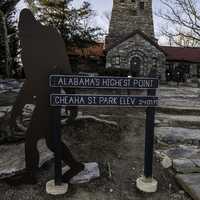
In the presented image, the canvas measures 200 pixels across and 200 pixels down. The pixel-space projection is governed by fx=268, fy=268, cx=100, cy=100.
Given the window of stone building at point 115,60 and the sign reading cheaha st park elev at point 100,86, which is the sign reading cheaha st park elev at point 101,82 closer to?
the sign reading cheaha st park elev at point 100,86

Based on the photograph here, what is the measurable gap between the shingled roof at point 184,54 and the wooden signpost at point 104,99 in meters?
22.9

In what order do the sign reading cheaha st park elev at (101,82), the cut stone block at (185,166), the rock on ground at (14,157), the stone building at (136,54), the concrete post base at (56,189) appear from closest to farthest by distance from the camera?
1. the sign reading cheaha st park elev at (101,82)
2. the concrete post base at (56,189)
3. the rock on ground at (14,157)
4. the cut stone block at (185,166)
5. the stone building at (136,54)

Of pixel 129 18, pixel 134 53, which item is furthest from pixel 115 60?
pixel 129 18

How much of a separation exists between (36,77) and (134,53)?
20.6m

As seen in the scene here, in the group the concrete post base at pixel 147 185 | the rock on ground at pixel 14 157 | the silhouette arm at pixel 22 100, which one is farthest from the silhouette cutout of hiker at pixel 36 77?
the concrete post base at pixel 147 185

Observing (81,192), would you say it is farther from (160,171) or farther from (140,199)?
(160,171)

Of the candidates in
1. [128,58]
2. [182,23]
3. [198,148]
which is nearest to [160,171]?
[198,148]

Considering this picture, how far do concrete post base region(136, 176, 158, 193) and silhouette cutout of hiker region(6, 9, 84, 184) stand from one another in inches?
34.0

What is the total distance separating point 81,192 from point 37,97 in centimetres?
128

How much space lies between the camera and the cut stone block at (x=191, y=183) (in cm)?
312

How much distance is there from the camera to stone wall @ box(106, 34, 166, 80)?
904 inches

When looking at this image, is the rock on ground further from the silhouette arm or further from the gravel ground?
the silhouette arm

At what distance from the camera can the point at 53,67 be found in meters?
3.29

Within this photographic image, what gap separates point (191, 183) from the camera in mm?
3359
